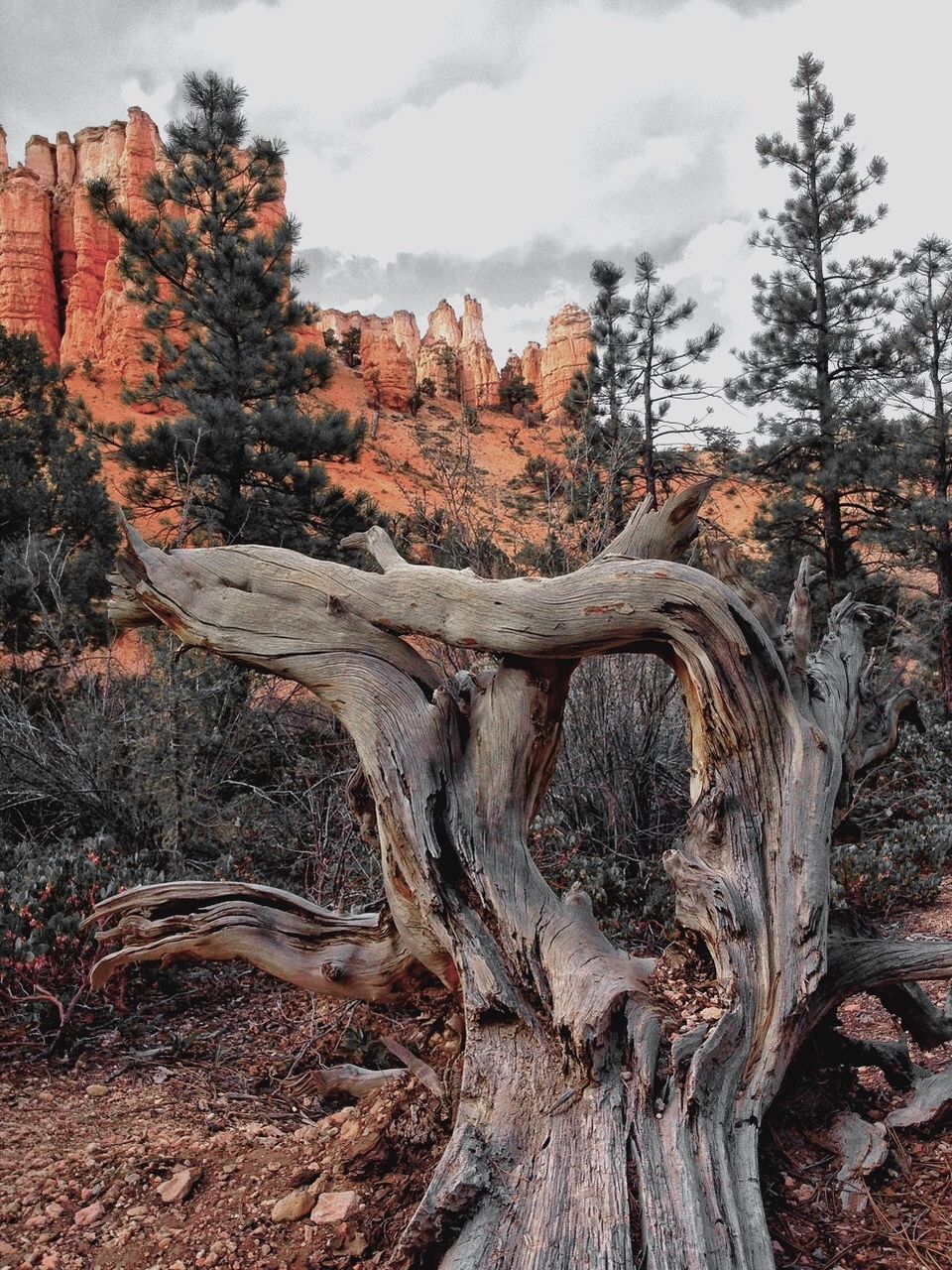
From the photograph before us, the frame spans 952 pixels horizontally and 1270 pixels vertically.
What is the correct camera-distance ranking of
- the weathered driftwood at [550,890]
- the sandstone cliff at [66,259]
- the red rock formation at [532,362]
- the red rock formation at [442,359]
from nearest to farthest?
the weathered driftwood at [550,890] → the sandstone cliff at [66,259] → the red rock formation at [442,359] → the red rock formation at [532,362]

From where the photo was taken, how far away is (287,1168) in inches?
86.4

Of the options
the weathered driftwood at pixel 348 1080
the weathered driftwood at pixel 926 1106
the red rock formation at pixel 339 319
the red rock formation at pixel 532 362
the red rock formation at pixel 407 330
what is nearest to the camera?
the weathered driftwood at pixel 926 1106

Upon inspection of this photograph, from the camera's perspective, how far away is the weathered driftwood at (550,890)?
1725 millimetres

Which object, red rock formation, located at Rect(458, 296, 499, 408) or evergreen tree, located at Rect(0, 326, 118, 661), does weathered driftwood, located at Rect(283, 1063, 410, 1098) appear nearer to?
evergreen tree, located at Rect(0, 326, 118, 661)

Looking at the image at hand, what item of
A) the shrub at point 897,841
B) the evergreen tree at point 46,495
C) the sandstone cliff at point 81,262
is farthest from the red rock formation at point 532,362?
the shrub at point 897,841

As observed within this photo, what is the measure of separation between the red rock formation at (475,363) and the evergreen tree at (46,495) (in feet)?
136

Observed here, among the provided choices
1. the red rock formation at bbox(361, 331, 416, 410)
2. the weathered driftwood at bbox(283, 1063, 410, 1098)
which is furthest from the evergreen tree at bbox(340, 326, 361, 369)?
the weathered driftwood at bbox(283, 1063, 410, 1098)

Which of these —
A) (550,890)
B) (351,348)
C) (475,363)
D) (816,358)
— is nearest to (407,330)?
(475,363)

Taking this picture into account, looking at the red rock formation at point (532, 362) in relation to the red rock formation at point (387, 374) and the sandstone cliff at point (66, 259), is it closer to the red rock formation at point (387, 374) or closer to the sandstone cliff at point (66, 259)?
the red rock formation at point (387, 374)

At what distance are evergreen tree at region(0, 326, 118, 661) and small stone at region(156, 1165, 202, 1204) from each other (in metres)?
8.30

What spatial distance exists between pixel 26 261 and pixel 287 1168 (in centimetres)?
5346

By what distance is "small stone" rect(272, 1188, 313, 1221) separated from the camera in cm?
199

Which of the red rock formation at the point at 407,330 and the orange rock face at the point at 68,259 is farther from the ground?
the red rock formation at the point at 407,330

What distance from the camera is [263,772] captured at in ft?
22.2
